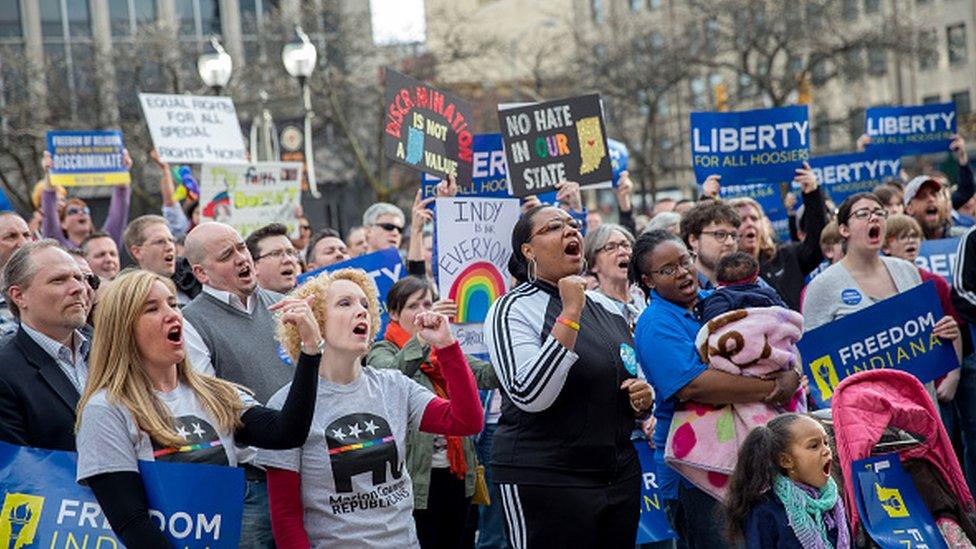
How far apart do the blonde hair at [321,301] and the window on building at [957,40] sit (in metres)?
56.3

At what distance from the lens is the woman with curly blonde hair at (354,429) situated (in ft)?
17.6

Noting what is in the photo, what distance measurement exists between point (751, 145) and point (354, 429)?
21.8 ft

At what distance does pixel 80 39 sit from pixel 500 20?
3800cm

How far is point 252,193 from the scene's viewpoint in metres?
13.2

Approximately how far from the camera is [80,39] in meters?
41.5

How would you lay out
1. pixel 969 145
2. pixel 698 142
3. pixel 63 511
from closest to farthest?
pixel 63 511 → pixel 698 142 → pixel 969 145

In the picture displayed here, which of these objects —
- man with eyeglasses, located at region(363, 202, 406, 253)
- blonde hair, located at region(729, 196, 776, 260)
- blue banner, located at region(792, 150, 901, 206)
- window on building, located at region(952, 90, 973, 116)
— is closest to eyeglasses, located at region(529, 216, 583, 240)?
blonde hair, located at region(729, 196, 776, 260)

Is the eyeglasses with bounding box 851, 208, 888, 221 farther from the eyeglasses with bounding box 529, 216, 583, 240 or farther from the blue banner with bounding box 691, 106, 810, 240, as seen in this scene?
the eyeglasses with bounding box 529, 216, 583, 240

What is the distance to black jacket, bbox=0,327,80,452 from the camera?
5.29 m

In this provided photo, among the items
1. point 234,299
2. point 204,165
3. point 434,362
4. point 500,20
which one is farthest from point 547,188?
point 500,20

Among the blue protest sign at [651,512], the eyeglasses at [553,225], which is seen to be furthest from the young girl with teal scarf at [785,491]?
the blue protest sign at [651,512]

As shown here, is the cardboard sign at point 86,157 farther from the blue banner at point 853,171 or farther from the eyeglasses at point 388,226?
the blue banner at point 853,171

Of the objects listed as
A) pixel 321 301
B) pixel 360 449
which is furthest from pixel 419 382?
pixel 360 449

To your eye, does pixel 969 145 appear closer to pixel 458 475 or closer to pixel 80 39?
pixel 80 39
